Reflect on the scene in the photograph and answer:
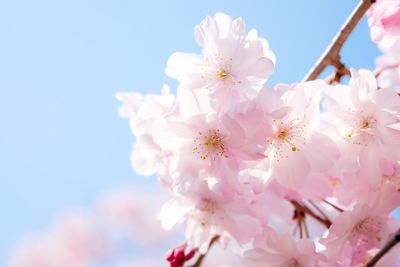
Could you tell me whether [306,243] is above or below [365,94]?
below

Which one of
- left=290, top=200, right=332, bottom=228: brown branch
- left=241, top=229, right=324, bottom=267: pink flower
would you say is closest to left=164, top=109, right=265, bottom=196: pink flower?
left=241, top=229, right=324, bottom=267: pink flower

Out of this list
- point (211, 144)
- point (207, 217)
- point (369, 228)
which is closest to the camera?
point (211, 144)

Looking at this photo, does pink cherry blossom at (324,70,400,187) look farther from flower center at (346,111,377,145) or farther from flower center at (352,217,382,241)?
flower center at (352,217,382,241)

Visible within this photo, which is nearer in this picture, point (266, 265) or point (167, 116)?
point (167, 116)

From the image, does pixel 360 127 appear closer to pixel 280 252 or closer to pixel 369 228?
pixel 369 228

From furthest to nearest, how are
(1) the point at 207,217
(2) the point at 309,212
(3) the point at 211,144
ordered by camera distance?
(2) the point at 309,212
(1) the point at 207,217
(3) the point at 211,144

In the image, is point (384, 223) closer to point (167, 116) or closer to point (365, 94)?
point (365, 94)

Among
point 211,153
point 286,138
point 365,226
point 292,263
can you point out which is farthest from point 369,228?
point 211,153

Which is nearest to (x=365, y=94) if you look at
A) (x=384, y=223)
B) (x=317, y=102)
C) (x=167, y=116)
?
(x=317, y=102)
